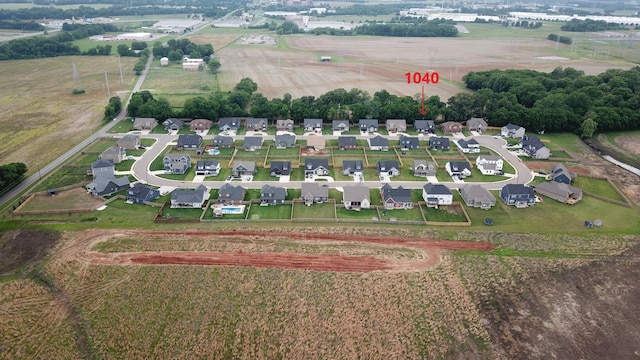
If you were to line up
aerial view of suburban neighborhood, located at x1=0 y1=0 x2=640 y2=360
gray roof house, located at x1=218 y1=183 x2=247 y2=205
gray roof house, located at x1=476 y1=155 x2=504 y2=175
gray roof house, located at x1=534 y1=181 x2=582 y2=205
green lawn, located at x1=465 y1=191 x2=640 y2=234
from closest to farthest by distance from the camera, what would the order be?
aerial view of suburban neighborhood, located at x1=0 y1=0 x2=640 y2=360 → green lawn, located at x1=465 y1=191 x2=640 y2=234 → gray roof house, located at x1=218 y1=183 x2=247 y2=205 → gray roof house, located at x1=534 y1=181 x2=582 y2=205 → gray roof house, located at x1=476 y1=155 x2=504 y2=175

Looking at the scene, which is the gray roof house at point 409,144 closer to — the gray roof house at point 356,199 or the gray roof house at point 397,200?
the gray roof house at point 397,200

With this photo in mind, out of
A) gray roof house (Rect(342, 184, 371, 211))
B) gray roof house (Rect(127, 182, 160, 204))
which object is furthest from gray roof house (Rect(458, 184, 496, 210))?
gray roof house (Rect(127, 182, 160, 204))

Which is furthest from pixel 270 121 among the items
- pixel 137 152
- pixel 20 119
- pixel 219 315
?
pixel 219 315

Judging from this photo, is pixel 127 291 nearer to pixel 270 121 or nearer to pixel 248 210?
pixel 248 210

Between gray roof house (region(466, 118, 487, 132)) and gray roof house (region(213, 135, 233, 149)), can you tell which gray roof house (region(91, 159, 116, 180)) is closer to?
gray roof house (region(213, 135, 233, 149))

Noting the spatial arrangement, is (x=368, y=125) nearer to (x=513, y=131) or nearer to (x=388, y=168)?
(x=388, y=168)

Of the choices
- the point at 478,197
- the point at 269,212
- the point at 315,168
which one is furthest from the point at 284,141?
the point at 478,197

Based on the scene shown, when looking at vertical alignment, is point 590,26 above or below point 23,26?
below
